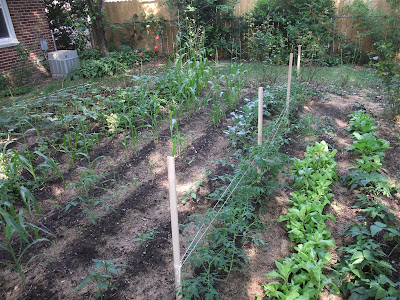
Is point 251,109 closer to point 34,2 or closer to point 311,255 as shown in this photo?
point 311,255

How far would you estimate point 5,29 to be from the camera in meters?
7.24

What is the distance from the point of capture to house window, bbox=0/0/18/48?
7090 millimetres

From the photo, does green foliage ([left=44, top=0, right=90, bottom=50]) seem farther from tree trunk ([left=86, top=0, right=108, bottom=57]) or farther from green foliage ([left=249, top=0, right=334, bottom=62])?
green foliage ([left=249, top=0, right=334, bottom=62])

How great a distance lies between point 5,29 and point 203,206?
283 inches

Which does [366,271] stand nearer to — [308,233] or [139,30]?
[308,233]

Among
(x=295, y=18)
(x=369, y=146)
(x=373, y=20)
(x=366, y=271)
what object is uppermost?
(x=295, y=18)

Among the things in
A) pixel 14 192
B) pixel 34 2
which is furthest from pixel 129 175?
pixel 34 2

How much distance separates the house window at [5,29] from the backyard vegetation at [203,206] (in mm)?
3892

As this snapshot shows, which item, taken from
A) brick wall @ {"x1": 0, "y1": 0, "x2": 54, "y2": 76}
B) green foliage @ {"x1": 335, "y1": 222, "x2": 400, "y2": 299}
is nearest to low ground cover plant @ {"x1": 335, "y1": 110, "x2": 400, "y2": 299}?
green foliage @ {"x1": 335, "y1": 222, "x2": 400, "y2": 299}

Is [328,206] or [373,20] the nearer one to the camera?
[328,206]

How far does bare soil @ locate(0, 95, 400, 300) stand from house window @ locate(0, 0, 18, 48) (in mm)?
5351

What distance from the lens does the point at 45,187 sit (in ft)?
9.46

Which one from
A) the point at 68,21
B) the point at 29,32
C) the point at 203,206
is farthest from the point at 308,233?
the point at 68,21

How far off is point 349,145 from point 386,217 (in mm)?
1577
